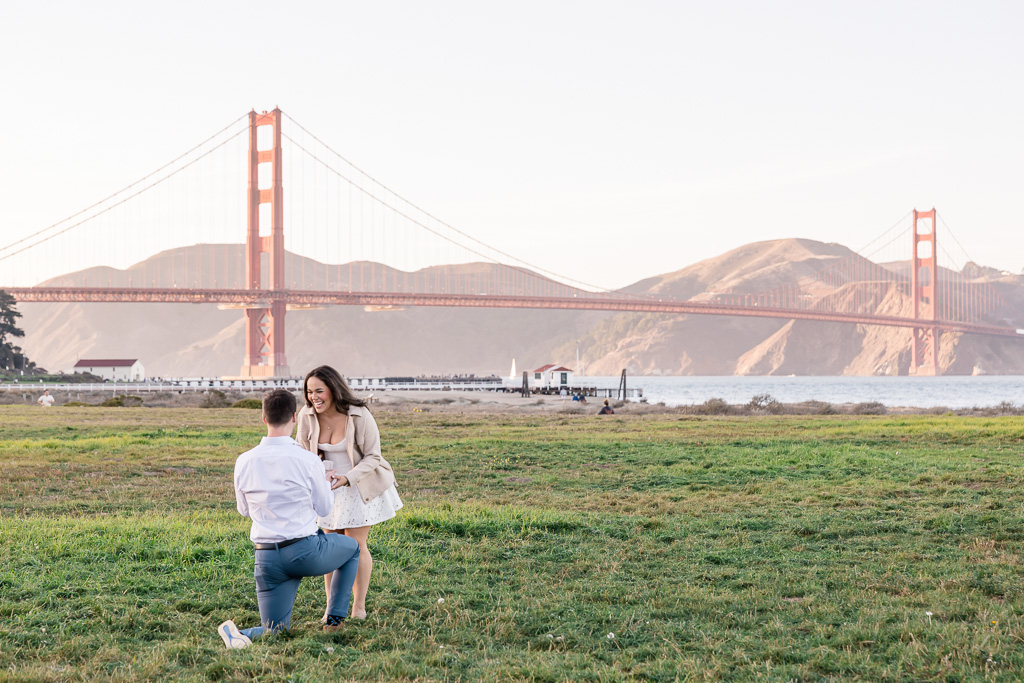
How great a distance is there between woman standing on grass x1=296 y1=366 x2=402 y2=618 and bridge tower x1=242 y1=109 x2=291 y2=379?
79.1 meters

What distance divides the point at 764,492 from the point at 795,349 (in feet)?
606

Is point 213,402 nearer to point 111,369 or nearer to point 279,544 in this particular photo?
point 111,369

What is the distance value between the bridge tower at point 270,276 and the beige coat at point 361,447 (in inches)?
3112

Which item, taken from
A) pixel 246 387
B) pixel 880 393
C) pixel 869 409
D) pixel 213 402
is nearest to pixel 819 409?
pixel 869 409

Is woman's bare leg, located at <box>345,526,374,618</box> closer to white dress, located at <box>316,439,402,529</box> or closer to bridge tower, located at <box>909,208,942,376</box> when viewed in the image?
white dress, located at <box>316,439,402,529</box>

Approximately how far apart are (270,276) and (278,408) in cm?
8530

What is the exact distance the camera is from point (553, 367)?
7669 centimetres

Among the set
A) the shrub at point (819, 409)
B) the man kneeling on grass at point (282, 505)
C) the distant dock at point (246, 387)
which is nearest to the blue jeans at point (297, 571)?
the man kneeling on grass at point (282, 505)

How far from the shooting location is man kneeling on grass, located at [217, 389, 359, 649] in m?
5.31

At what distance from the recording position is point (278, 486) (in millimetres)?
5305

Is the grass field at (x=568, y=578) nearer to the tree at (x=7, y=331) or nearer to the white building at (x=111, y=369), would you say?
the tree at (x=7, y=331)

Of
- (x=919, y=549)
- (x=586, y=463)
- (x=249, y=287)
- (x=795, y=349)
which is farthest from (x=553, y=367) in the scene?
(x=795, y=349)

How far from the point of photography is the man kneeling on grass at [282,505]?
17.4 feet

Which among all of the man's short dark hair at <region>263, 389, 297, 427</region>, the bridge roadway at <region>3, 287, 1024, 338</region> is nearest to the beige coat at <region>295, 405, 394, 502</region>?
the man's short dark hair at <region>263, 389, 297, 427</region>
